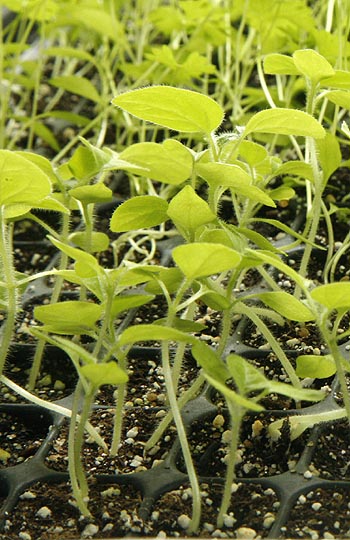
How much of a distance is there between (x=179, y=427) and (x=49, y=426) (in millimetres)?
207

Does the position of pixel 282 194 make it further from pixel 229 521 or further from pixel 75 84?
pixel 75 84

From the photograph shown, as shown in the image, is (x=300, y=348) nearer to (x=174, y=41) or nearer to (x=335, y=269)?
(x=335, y=269)

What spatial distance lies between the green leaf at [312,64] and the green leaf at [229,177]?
13 centimetres

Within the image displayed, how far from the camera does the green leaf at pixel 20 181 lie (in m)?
0.67

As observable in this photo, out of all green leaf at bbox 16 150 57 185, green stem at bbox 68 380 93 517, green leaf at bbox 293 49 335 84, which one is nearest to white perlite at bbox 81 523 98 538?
green stem at bbox 68 380 93 517

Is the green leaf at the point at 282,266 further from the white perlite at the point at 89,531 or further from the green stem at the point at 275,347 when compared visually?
the white perlite at the point at 89,531

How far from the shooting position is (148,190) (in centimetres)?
122

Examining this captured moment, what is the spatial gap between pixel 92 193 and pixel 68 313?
0.47 ft

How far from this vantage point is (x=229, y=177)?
2.33 feet

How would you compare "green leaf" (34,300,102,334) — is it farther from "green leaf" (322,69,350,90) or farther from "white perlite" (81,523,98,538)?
"green leaf" (322,69,350,90)

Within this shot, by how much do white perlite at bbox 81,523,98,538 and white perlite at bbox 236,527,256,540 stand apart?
0.11 m

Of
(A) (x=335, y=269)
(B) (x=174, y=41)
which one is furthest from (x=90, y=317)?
(B) (x=174, y=41)

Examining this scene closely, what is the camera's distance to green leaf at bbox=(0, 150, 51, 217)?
67 centimetres

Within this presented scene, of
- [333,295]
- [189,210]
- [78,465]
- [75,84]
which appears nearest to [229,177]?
[189,210]
